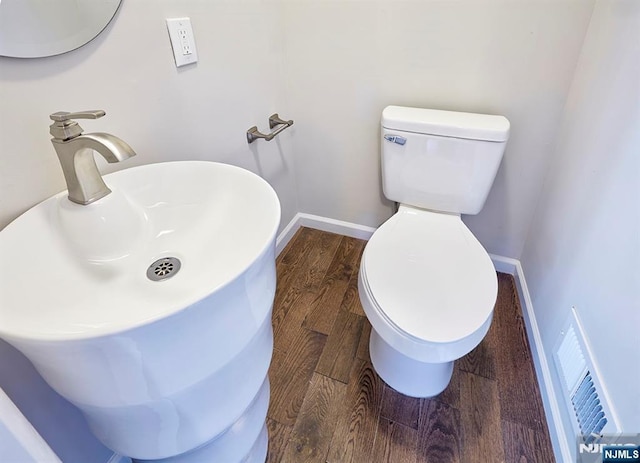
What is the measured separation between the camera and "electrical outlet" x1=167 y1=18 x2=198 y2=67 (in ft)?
2.95

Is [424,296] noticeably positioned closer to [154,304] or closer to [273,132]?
[154,304]

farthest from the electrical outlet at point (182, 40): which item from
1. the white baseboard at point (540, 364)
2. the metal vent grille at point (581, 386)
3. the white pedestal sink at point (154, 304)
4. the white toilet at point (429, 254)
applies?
the white baseboard at point (540, 364)

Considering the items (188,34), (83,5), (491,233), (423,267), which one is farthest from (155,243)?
(491,233)

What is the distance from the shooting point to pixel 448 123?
1.17 meters

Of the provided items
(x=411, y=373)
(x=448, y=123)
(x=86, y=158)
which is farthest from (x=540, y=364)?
(x=86, y=158)

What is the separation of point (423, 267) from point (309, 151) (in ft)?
2.91

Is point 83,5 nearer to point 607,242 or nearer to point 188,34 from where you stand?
point 188,34

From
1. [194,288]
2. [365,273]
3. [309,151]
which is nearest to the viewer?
[194,288]

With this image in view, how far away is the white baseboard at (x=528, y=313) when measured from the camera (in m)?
0.99

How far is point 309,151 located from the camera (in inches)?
65.7

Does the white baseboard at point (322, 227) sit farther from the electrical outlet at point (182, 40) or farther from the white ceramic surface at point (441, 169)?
the electrical outlet at point (182, 40)

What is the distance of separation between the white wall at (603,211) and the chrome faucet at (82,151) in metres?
1.03

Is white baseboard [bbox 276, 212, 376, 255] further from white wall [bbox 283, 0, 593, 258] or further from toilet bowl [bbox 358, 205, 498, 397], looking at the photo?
toilet bowl [bbox 358, 205, 498, 397]

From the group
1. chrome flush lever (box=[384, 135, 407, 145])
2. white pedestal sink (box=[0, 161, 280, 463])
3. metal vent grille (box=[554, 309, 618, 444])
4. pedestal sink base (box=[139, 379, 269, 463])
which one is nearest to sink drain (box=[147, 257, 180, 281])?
white pedestal sink (box=[0, 161, 280, 463])
